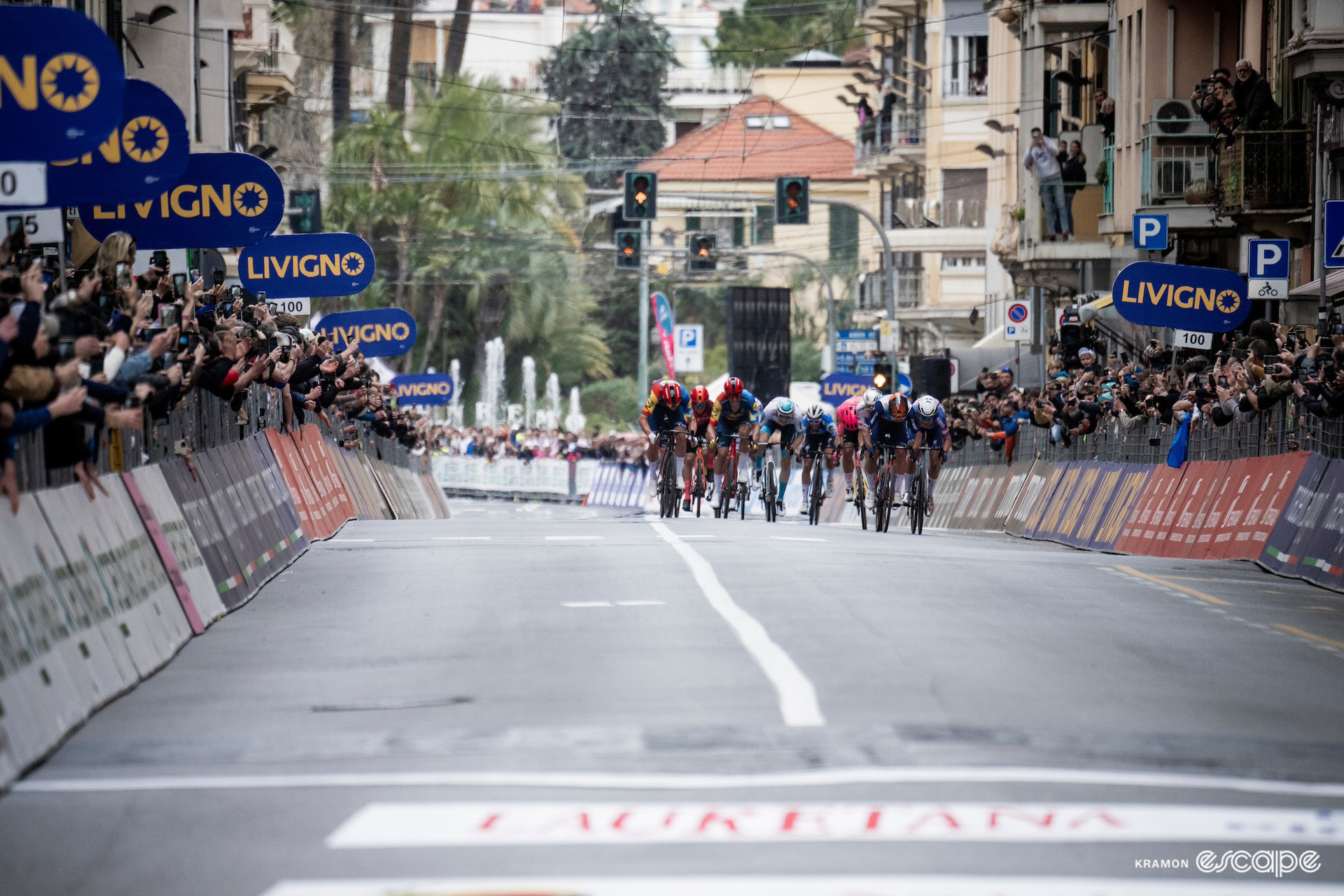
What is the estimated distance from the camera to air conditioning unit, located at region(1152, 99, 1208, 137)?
3300 centimetres

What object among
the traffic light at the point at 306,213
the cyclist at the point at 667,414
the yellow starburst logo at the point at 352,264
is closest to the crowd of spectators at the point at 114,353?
the yellow starburst logo at the point at 352,264

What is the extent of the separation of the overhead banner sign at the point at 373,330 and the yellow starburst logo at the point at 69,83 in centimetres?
2152

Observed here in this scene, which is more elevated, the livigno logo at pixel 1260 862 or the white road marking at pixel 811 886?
the white road marking at pixel 811 886

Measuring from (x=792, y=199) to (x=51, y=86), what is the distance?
2452cm

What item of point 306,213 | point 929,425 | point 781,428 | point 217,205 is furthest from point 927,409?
point 306,213

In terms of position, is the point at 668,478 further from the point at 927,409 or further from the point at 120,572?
the point at 120,572

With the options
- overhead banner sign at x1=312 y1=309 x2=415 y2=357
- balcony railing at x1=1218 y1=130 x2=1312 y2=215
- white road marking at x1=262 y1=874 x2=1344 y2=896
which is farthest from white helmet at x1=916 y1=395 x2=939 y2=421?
white road marking at x1=262 y1=874 x2=1344 y2=896

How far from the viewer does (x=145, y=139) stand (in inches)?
617

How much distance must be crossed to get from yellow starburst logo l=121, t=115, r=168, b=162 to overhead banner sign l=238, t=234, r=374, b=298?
8.68m

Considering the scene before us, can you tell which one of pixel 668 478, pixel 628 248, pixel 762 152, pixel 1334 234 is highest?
pixel 762 152

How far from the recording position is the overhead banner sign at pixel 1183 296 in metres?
25.3

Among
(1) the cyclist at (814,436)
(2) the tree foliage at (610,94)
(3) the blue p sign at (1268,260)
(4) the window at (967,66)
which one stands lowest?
(1) the cyclist at (814,436)

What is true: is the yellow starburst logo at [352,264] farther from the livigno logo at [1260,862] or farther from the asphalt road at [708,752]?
the livigno logo at [1260,862]

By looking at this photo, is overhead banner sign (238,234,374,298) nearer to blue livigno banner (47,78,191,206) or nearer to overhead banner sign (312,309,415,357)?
blue livigno banner (47,78,191,206)
